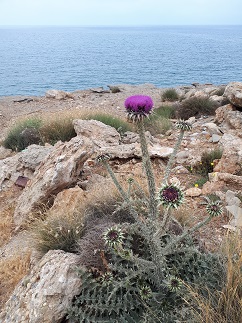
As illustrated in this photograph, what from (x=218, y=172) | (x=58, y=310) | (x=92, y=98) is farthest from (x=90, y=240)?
(x=92, y=98)

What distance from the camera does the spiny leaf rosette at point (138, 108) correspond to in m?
2.64

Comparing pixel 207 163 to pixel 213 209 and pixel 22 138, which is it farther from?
pixel 22 138

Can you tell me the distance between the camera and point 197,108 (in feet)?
45.7

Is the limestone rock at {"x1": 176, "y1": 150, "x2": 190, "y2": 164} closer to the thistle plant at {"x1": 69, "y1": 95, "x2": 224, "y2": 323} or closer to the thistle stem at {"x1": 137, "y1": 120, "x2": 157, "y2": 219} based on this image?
the thistle plant at {"x1": 69, "y1": 95, "x2": 224, "y2": 323}

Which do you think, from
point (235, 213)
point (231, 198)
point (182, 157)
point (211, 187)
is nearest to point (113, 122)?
point (182, 157)

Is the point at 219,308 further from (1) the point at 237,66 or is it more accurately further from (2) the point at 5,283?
(1) the point at 237,66

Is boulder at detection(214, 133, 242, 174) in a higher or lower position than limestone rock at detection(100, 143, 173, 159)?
higher

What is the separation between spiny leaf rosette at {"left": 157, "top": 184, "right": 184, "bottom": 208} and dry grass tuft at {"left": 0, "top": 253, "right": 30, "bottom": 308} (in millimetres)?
2791

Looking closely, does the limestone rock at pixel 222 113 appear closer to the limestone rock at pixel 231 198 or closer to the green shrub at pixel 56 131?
the green shrub at pixel 56 131

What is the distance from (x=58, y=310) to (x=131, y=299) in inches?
29.1

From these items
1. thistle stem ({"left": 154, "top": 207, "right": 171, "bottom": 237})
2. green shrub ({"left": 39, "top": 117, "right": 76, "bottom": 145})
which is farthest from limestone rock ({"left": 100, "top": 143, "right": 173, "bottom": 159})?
thistle stem ({"left": 154, "top": 207, "right": 171, "bottom": 237})

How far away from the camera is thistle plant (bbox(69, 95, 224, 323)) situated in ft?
9.30

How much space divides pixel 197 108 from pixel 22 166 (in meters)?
8.74

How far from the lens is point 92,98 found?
2227 centimetres
